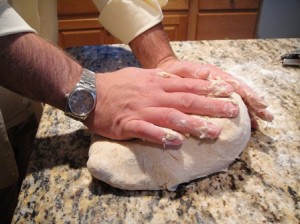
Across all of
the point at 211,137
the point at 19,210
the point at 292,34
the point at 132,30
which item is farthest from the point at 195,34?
the point at 19,210

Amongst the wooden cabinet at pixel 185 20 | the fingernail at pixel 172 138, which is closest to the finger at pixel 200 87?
the fingernail at pixel 172 138

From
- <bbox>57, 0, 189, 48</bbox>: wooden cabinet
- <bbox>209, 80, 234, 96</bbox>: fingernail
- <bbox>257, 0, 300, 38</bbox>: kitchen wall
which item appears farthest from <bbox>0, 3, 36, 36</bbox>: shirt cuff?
<bbox>257, 0, 300, 38</bbox>: kitchen wall

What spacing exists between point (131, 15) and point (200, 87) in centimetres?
34

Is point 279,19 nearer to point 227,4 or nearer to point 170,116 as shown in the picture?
point 227,4

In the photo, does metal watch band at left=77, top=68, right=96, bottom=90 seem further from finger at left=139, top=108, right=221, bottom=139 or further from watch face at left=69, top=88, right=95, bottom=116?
finger at left=139, top=108, right=221, bottom=139

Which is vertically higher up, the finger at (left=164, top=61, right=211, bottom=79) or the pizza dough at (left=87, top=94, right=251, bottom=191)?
the finger at (left=164, top=61, right=211, bottom=79)

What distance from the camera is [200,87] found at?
0.52 metres

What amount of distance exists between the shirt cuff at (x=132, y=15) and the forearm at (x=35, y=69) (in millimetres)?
260

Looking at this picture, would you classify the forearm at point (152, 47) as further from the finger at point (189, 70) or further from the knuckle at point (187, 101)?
the knuckle at point (187, 101)

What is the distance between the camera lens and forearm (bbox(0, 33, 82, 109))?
0.48 meters

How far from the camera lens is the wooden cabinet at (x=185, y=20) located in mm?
1727

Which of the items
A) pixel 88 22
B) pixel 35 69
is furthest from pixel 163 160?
pixel 88 22

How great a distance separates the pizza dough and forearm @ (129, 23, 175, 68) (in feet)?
0.88

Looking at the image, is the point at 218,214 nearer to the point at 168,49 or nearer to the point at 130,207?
the point at 130,207
